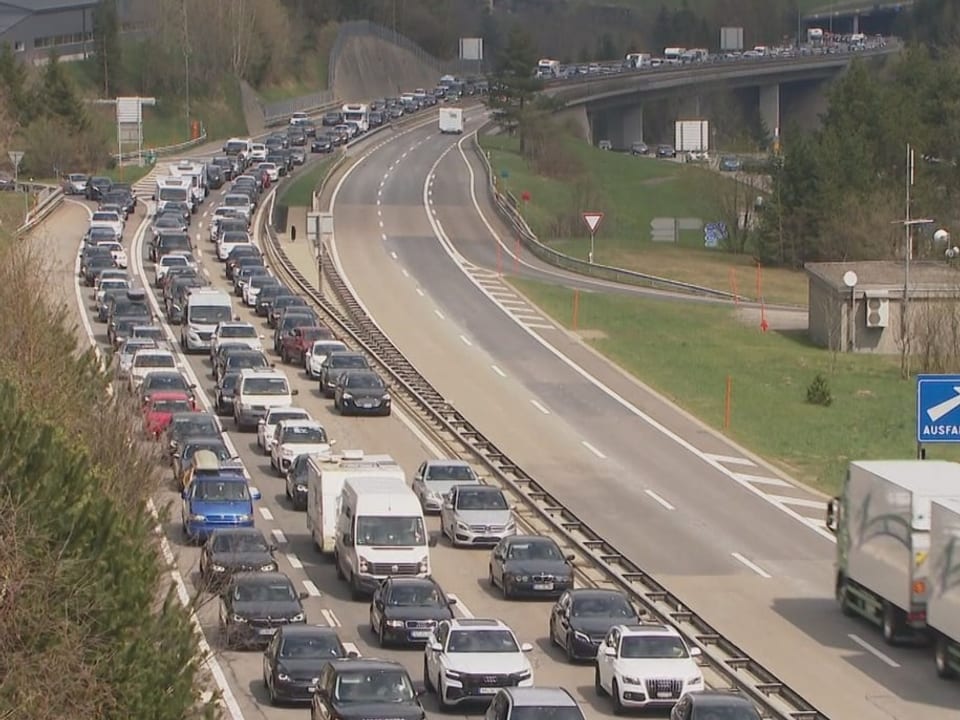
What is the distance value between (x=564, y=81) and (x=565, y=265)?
345 ft

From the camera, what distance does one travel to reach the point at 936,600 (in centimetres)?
3572

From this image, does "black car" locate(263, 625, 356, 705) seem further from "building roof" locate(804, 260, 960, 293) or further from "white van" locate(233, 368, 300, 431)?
"building roof" locate(804, 260, 960, 293)

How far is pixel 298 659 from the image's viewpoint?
3409 cm

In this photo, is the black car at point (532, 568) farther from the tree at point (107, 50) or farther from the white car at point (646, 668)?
the tree at point (107, 50)

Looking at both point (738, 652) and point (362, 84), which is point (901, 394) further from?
point (362, 84)

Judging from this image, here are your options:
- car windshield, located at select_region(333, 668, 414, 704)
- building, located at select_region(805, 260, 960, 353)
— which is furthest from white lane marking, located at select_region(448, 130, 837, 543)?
car windshield, located at select_region(333, 668, 414, 704)

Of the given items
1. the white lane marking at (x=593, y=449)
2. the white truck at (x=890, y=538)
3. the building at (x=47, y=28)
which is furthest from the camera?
the building at (x=47, y=28)

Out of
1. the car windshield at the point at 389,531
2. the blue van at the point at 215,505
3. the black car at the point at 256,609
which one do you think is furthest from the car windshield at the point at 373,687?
the blue van at the point at 215,505

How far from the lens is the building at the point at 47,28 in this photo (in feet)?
503

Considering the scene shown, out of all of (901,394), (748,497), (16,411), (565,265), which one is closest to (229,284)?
(565,265)

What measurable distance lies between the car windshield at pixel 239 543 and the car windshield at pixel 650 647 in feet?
30.5

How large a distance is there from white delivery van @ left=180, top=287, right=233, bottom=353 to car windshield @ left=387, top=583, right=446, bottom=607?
30.3 metres

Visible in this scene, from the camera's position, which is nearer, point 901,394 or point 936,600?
point 936,600

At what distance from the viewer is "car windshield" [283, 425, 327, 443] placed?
170 ft
